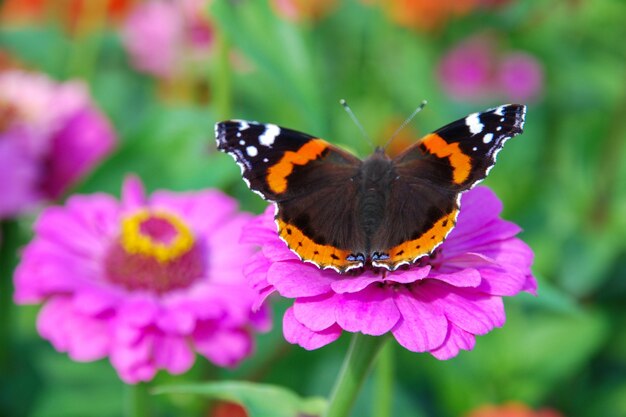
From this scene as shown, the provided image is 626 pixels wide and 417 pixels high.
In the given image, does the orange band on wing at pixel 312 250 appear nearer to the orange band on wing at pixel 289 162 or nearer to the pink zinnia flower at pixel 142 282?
the orange band on wing at pixel 289 162

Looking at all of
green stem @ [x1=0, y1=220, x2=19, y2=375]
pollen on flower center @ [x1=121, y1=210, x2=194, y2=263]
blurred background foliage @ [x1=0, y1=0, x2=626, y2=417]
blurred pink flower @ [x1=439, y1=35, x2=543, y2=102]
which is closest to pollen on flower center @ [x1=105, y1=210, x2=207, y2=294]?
pollen on flower center @ [x1=121, y1=210, x2=194, y2=263]

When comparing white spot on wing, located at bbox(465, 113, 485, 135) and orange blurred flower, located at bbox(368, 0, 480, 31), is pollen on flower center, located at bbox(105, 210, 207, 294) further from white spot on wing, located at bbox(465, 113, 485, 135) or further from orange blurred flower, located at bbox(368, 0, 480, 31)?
orange blurred flower, located at bbox(368, 0, 480, 31)

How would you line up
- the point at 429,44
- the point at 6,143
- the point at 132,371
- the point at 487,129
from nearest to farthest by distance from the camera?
the point at 487,129 → the point at 132,371 → the point at 6,143 → the point at 429,44

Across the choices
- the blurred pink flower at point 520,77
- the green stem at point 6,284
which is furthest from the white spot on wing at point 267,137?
the blurred pink flower at point 520,77

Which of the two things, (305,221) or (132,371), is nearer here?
(305,221)

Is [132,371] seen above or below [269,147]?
below

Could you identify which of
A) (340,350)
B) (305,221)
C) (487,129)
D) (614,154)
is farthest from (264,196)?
(614,154)

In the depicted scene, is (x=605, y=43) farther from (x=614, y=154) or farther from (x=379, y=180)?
(x=379, y=180)
